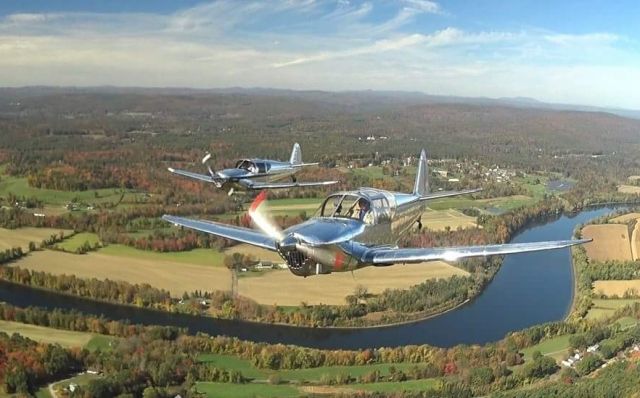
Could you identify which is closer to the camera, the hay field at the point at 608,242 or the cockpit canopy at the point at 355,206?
the cockpit canopy at the point at 355,206

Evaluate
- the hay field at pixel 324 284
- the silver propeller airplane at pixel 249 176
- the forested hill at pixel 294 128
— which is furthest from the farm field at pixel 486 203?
the silver propeller airplane at pixel 249 176

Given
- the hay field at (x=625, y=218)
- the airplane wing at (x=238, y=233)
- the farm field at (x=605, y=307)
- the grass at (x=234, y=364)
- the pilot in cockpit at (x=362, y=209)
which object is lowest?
the grass at (x=234, y=364)

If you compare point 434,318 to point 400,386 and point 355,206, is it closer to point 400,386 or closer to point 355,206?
point 400,386

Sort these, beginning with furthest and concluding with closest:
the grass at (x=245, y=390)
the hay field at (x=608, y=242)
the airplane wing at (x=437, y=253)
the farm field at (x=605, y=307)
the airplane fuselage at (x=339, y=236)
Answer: the hay field at (x=608, y=242) < the farm field at (x=605, y=307) < the grass at (x=245, y=390) < the airplane wing at (x=437, y=253) < the airplane fuselage at (x=339, y=236)

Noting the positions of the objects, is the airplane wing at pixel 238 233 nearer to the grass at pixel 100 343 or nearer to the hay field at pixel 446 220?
the grass at pixel 100 343

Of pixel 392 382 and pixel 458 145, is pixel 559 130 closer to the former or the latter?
Answer: pixel 458 145

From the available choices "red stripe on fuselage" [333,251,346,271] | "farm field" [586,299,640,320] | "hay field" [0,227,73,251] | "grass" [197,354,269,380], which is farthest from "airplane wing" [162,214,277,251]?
"hay field" [0,227,73,251]
